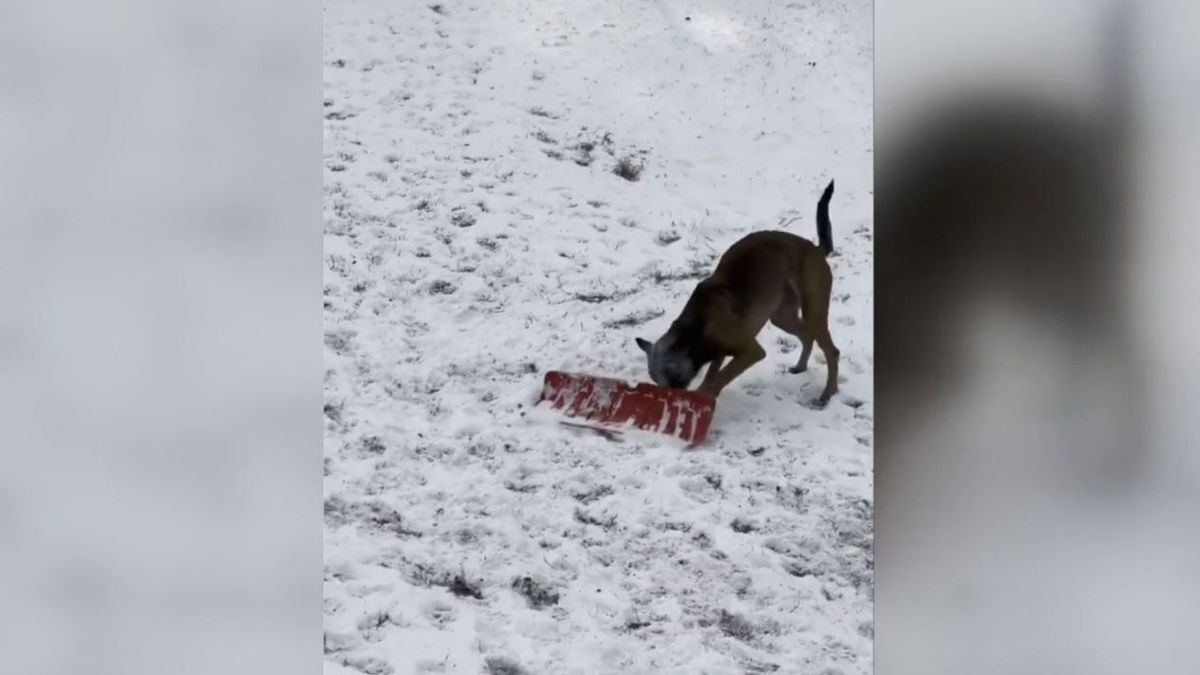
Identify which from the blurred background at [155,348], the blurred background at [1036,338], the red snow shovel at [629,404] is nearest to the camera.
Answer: the blurred background at [155,348]

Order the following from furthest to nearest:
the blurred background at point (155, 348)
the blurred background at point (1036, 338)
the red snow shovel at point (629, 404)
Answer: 1. the red snow shovel at point (629, 404)
2. the blurred background at point (1036, 338)
3. the blurred background at point (155, 348)

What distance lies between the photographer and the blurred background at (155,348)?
1.34 meters

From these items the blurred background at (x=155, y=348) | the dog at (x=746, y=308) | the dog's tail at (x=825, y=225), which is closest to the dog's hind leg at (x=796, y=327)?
the dog at (x=746, y=308)

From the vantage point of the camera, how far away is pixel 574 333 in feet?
5.40

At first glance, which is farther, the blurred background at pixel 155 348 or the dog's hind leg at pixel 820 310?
the dog's hind leg at pixel 820 310

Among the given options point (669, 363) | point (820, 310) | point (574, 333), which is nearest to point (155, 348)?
point (574, 333)

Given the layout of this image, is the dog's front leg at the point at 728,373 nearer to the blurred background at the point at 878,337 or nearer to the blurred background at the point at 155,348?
the blurred background at the point at 878,337

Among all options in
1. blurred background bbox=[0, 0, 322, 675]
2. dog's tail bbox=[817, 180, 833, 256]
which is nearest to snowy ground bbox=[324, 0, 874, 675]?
dog's tail bbox=[817, 180, 833, 256]

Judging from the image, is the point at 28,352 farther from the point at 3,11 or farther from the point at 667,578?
the point at 667,578

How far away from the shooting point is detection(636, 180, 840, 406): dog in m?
1.60

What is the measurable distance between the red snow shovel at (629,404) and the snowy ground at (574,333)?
2cm

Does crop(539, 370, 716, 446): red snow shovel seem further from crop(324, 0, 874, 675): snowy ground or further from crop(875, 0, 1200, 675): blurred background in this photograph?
crop(875, 0, 1200, 675): blurred background

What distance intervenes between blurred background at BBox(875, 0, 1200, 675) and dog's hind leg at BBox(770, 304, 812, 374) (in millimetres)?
114

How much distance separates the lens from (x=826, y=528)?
5.21ft
